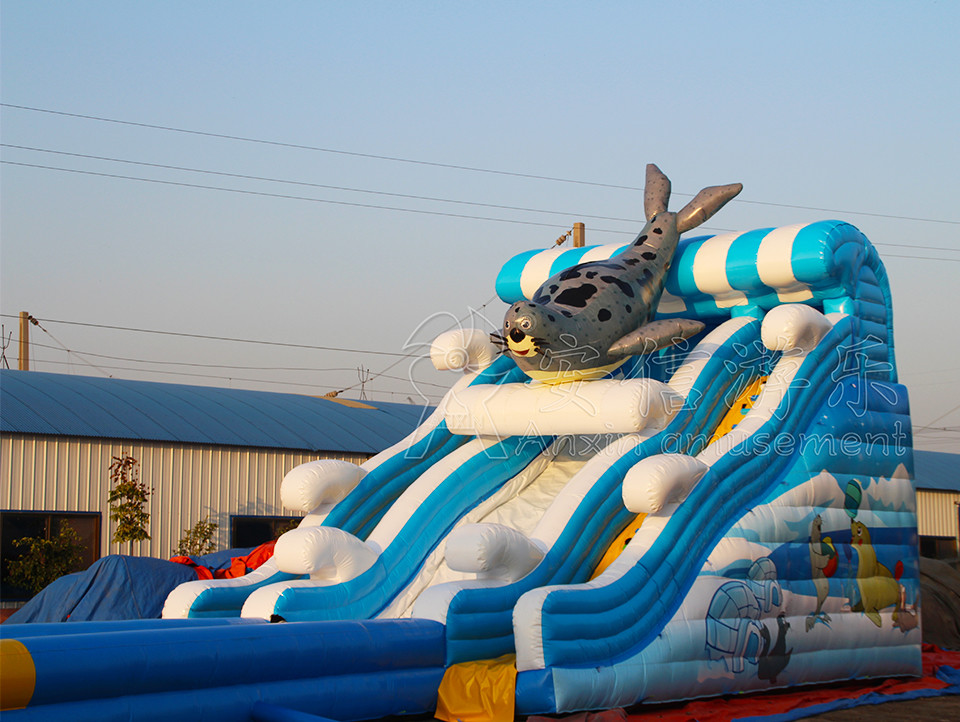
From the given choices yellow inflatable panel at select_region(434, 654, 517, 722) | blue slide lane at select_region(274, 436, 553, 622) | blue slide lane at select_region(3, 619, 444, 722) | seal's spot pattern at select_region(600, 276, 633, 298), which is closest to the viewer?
blue slide lane at select_region(3, 619, 444, 722)

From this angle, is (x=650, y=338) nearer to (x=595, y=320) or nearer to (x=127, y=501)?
(x=595, y=320)

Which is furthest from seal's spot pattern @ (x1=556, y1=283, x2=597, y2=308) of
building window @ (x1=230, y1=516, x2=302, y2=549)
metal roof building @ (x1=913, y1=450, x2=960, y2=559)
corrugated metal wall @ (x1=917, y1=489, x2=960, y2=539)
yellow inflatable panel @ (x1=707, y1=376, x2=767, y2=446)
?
corrugated metal wall @ (x1=917, y1=489, x2=960, y2=539)

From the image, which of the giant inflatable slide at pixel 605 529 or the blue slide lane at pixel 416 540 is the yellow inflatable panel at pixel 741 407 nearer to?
the giant inflatable slide at pixel 605 529

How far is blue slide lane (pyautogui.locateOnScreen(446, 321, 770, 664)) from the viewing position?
4.61 metres

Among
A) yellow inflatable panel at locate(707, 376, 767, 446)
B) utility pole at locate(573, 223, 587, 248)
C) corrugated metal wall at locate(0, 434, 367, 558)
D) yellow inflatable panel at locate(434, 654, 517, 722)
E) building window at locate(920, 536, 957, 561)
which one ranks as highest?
utility pole at locate(573, 223, 587, 248)

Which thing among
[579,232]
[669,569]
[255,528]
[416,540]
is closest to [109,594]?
[416,540]

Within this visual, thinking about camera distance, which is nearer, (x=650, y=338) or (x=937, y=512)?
(x=650, y=338)

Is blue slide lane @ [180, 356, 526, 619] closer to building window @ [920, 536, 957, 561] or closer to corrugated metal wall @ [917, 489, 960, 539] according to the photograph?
building window @ [920, 536, 957, 561]

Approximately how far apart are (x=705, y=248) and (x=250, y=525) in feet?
22.1

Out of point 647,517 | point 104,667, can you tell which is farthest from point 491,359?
point 104,667

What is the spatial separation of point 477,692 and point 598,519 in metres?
1.14

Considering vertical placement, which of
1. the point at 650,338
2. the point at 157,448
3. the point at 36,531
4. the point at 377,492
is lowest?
the point at 36,531

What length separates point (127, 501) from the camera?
409 inches

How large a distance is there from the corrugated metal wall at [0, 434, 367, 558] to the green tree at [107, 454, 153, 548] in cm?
12
